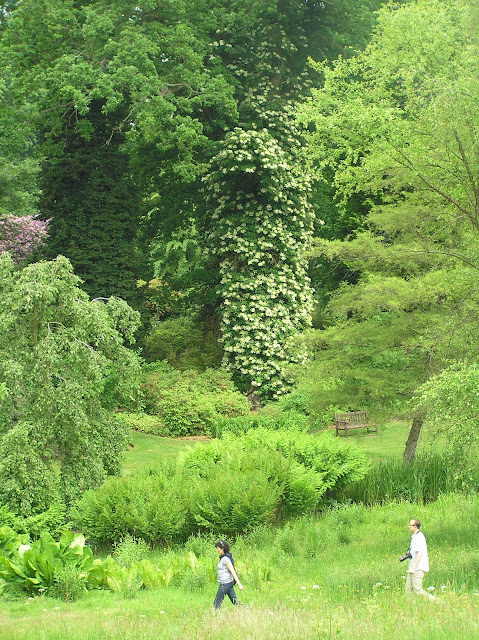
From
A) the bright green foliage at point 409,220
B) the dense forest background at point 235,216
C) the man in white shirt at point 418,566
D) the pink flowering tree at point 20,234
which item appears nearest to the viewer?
the man in white shirt at point 418,566

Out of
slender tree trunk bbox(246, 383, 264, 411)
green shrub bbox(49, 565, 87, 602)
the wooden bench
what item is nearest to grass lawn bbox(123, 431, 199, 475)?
slender tree trunk bbox(246, 383, 264, 411)

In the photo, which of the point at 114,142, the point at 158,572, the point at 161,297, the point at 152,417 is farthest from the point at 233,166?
the point at 158,572

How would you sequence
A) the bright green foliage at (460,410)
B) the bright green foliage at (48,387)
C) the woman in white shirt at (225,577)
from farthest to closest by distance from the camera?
1. the bright green foliage at (48,387)
2. the bright green foliage at (460,410)
3. the woman in white shirt at (225,577)

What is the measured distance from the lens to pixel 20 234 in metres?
31.6

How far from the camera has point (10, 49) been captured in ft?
79.1

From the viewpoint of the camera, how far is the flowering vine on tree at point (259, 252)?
25844 mm

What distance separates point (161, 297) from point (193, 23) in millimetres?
10474

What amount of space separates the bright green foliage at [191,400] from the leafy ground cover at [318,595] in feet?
27.1

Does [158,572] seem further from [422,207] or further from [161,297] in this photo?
[161,297]

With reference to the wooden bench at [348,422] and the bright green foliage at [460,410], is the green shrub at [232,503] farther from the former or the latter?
the wooden bench at [348,422]

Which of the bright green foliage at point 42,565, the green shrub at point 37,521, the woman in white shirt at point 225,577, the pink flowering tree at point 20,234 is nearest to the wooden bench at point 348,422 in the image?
the green shrub at point 37,521

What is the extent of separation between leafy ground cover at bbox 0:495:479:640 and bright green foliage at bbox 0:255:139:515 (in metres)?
2.31

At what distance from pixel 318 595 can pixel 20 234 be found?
25.7 m

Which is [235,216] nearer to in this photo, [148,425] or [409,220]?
[148,425]
